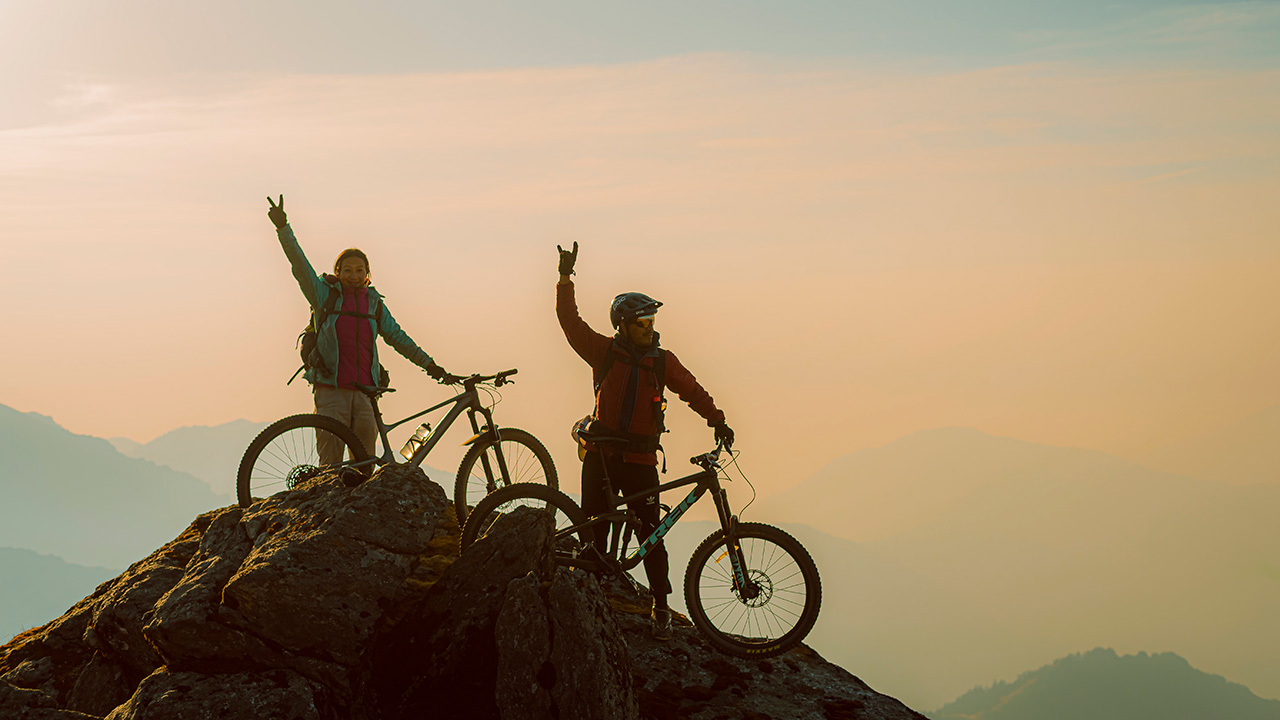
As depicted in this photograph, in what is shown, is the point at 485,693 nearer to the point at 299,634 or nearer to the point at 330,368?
the point at 299,634

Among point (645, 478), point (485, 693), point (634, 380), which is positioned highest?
point (634, 380)

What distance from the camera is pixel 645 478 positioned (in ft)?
30.7

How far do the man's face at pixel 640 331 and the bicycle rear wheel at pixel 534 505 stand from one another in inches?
72.8

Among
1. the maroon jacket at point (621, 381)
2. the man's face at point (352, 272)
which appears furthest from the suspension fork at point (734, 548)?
the man's face at point (352, 272)

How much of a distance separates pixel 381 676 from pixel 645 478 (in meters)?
3.31

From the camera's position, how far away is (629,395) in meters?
9.23

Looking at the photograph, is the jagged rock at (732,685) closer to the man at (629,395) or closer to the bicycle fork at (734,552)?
the man at (629,395)

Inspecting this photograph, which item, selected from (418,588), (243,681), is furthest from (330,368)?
(243,681)

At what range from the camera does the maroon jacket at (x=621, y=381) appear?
364 inches

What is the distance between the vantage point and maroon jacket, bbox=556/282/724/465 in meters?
9.25

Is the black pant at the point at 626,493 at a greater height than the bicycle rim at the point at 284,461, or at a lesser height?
lesser

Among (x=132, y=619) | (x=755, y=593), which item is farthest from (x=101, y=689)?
(x=755, y=593)

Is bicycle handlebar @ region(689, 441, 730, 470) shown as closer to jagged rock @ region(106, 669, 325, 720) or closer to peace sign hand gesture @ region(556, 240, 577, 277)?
peace sign hand gesture @ region(556, 240, 577, 277)

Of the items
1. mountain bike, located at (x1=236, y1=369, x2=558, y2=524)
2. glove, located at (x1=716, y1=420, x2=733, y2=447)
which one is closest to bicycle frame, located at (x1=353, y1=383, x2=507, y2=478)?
mountain bike, located at (x1=236, y1=369, x2=558, y2=524)
